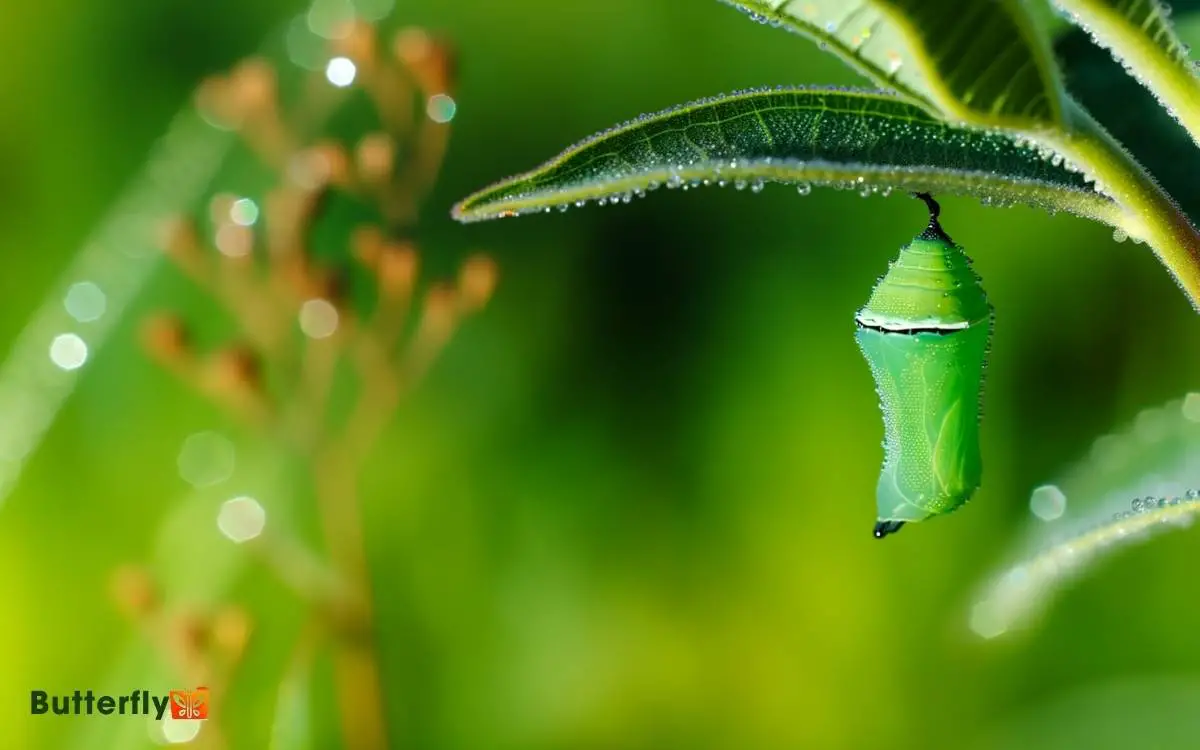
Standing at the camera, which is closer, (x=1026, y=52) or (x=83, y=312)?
(x=1026, y=52)

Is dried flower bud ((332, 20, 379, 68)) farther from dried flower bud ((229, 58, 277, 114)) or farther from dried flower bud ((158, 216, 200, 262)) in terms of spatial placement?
dried flower bud ((158, 216, 200, 262))

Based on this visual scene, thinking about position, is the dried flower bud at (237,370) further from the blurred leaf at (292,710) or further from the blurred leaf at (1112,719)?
the blurred leaf at (1112,719)

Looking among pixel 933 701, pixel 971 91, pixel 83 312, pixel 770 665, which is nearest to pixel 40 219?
pixel 83 312

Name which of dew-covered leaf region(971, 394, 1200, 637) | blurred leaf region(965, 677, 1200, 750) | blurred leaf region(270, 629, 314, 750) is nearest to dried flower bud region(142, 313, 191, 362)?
blurred leaf region(270, 629, 314, 750)

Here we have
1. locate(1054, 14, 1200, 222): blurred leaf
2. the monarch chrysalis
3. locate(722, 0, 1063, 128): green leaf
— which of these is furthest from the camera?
the monarch chrysalis

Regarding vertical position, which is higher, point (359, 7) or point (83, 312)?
point (359, 7)

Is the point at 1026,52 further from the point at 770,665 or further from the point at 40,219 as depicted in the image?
the point at 40,219

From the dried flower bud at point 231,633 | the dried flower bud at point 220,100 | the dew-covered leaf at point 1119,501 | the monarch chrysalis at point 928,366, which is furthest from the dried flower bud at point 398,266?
the dew-covered leaf at point 1119,501
